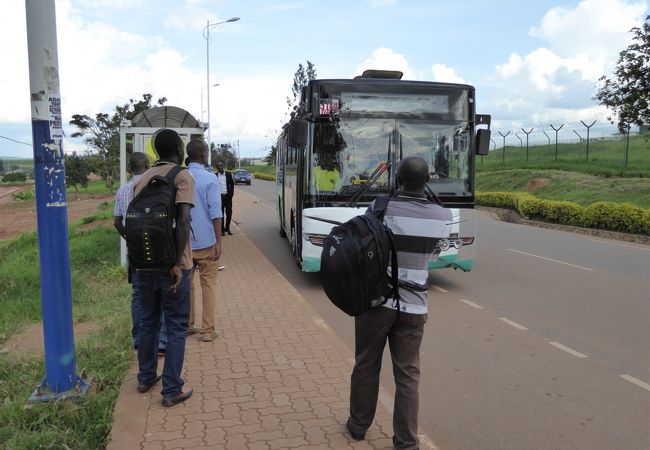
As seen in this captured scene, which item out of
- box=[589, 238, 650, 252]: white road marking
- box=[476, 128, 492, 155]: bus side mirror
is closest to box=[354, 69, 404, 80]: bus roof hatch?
box=[476, 128, 492, 155]: bus side mirror

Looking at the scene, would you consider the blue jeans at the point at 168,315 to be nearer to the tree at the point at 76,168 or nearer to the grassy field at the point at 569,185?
the grassy field at the point at 569,185

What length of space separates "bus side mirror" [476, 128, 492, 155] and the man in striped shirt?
531cm

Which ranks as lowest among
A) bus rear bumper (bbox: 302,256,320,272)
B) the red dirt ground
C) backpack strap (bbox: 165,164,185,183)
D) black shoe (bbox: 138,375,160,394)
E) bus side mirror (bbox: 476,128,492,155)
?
the red dirt ground

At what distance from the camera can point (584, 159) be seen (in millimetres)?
32156

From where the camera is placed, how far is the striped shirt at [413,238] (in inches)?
124

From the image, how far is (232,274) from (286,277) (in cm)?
90

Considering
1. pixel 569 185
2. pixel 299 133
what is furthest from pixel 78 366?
pixel 569 185

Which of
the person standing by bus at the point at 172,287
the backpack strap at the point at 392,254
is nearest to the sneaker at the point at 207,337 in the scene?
the person standing by bus at the point at 172,287

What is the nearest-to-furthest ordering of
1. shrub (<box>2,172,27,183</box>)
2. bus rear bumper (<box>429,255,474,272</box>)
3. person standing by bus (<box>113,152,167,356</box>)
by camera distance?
person standing by bus (<box>113,152,167,356</box>) < bus rear bumper (<box>429,255,474,272</box>) < shrub (<box>2,172,27,183</box>)

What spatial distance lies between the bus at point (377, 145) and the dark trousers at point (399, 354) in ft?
14.8

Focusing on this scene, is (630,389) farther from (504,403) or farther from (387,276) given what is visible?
(387,276)

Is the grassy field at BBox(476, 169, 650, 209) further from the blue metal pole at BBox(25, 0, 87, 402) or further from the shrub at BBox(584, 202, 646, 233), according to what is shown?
the blue metal pole at BBox(25, 0, 87, 402)

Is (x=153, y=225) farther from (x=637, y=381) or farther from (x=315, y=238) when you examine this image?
(x=315, y=238)

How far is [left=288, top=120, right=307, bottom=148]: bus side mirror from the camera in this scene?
764 centimetres
